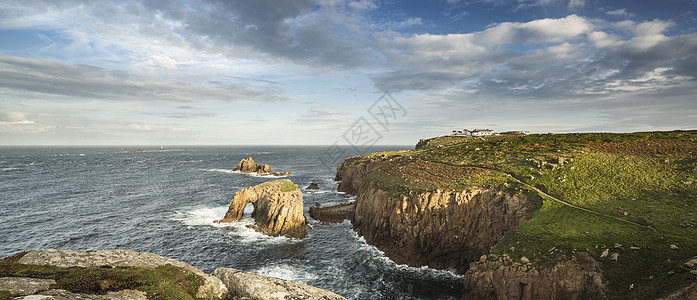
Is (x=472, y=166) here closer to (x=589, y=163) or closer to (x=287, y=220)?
(x=589, y=163)

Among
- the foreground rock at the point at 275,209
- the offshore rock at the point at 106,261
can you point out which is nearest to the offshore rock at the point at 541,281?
the offshore rock at the point at 106,261

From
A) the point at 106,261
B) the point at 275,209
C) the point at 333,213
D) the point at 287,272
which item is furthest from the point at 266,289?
the point at 333,213

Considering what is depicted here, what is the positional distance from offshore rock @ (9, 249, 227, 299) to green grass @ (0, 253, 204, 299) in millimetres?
425

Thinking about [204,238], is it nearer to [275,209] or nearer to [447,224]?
[275,209]

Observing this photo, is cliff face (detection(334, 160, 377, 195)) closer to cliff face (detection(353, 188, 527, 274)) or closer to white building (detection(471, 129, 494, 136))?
cliff face (detection(353, 188, 527, 274))

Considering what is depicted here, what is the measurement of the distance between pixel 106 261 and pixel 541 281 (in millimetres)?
29800

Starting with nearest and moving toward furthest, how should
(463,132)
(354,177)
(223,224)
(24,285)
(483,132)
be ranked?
(24,285)
(223,224)
(354,177)
(483,132)
(463,132)

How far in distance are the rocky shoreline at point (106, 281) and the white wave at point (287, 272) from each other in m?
17.9

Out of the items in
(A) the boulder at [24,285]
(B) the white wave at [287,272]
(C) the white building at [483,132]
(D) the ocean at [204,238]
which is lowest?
(B) the white wave at [287,272]

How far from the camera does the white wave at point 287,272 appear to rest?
32938 millimetres

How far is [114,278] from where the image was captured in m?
13.5

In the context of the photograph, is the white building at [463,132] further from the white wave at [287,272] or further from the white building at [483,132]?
the white wave at [287,272]

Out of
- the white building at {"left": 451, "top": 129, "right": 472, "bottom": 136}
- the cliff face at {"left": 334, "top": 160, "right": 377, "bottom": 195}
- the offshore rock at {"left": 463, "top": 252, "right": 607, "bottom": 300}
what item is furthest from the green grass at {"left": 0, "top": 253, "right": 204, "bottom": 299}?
the white building at {"left": 451, "top": 129, "right": 472, "bottom": 136}

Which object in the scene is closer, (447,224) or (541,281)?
(541,281)
